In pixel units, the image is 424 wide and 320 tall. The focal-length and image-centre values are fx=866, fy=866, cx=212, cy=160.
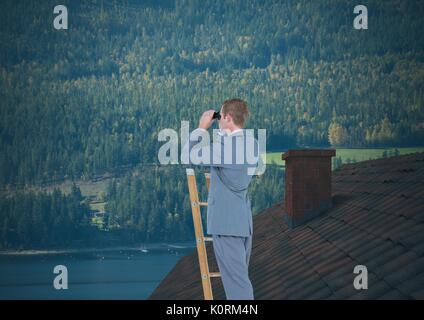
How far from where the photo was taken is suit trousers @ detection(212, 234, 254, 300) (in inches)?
196

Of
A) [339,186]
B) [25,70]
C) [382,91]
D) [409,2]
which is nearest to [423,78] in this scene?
[382,91]

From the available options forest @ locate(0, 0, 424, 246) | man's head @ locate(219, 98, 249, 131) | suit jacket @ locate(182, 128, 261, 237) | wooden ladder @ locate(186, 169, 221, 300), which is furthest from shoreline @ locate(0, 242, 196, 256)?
man's head @ locate(219, 98, 249, 131)

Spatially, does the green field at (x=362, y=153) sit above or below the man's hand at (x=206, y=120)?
below

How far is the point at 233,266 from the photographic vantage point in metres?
4.98

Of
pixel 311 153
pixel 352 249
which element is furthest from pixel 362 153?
pixel 352 249

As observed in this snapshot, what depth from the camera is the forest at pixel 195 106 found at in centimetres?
16612

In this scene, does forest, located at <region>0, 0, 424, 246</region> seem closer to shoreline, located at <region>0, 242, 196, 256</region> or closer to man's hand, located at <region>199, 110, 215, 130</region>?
shoreline, located at <region>0, 242, 196, 256</region>

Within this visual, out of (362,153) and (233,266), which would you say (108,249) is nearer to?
(362,153)

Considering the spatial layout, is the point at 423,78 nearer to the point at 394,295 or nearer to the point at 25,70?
the point at 25,70

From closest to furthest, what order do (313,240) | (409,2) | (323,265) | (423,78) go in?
(323,265)
(313,240)
(423,78)
(409,2)

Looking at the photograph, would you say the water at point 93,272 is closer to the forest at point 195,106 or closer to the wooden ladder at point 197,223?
the forest at point 195,106

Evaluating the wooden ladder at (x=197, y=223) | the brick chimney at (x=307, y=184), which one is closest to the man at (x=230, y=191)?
the wooden ladder at (x=197, y=223)

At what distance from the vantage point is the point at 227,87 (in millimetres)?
188625
